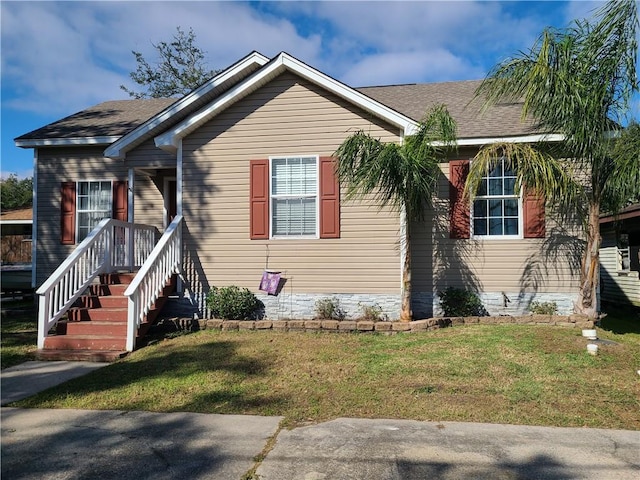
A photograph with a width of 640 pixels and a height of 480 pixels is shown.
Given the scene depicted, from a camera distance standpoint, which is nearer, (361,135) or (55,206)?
(361,135)

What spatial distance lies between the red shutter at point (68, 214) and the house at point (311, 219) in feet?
6.65

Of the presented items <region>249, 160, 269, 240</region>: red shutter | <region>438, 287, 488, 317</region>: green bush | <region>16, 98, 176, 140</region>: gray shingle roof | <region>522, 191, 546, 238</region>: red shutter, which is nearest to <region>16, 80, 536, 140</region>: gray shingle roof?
<region>16, 98, 176, 140</region>: gray shingle roof

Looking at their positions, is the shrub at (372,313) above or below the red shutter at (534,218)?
below

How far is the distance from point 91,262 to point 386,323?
5.46 metres

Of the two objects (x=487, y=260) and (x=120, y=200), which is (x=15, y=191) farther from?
(x=487, y=260)

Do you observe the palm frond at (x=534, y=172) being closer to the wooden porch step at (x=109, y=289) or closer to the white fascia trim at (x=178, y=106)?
the white fascia trim at (x=178, y=106)

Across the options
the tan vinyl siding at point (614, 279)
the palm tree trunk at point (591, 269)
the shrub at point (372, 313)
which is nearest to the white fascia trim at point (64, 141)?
Result: the shrub at point (372, 313)

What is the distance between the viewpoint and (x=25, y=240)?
26.7 metres

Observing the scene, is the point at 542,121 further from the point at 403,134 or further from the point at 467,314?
the point at 467,314

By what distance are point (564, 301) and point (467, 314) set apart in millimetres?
1863

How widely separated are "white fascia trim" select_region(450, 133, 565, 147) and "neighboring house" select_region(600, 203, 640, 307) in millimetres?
4902

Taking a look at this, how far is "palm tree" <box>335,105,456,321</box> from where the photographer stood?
7242 millimetres

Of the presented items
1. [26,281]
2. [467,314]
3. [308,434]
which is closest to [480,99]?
[467,314]

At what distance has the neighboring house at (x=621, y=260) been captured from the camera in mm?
12465
